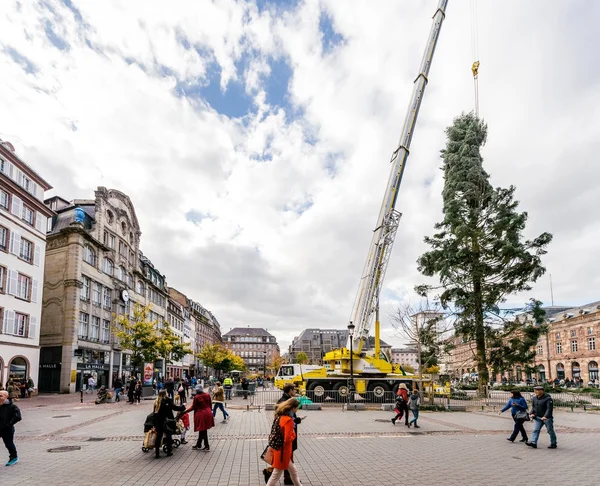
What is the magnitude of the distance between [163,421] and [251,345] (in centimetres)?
16251

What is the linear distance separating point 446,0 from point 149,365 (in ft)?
102

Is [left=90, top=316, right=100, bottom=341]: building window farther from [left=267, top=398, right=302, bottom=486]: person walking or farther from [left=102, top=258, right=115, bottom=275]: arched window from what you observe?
[left=267, top=398, right=302, bottom=486]: person walking

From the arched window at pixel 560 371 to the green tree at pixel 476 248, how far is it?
5846 cm

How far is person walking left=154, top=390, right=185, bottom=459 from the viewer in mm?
10477

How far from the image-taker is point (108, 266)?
45.9 meters

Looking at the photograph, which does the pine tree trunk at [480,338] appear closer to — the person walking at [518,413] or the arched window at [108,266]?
the person walking at [518,413]

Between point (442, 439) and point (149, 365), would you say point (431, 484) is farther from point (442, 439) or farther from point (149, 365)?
point (149, 365)

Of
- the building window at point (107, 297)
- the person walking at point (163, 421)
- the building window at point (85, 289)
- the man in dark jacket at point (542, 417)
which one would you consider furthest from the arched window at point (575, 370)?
the person walking at point (163, 421)

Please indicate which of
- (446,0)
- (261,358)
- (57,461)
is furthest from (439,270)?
(261,358)

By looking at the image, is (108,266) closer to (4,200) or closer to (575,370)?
(4,200)

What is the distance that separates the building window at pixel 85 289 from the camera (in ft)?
131

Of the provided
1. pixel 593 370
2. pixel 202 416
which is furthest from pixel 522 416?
pixel 593 370

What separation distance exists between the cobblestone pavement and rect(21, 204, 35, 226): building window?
19.5m

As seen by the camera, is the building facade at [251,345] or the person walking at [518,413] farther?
the building facade at [251,345]
